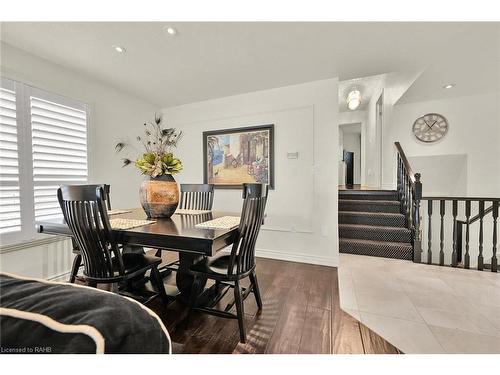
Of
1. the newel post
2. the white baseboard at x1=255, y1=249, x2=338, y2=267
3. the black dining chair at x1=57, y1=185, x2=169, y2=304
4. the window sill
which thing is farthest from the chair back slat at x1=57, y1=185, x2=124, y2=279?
the newel post

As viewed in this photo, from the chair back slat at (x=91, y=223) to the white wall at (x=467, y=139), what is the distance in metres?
5.06

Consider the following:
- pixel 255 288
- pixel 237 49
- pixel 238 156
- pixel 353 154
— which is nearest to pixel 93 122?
pixel 238 156

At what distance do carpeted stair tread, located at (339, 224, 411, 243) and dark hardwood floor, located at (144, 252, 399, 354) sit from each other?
1399mm

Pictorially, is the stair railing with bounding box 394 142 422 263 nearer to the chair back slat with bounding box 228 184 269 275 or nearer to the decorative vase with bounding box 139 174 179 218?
the chair back slat with bounding box 228 184 269 275

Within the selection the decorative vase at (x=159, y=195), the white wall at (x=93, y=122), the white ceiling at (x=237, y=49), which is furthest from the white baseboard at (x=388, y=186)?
the white wall at (x=93, y=122)

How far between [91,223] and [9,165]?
4.90ft

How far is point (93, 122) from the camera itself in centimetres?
276

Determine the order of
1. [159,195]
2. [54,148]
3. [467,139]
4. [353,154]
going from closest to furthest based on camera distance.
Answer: [159,195] < [54,148] < [467,139] < [353,154]

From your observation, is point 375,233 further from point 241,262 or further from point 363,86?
point 363,86
